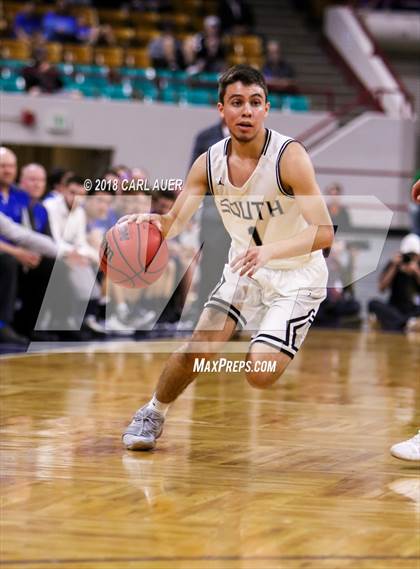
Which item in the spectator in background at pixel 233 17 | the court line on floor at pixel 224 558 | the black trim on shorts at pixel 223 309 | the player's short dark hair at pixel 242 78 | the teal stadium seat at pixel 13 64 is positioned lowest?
the court line on floor at pixel 224 558

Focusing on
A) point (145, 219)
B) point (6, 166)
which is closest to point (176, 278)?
point (6, 166)

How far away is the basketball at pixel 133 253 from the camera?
468cm

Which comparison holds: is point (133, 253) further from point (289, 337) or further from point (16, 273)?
point (16, 273)

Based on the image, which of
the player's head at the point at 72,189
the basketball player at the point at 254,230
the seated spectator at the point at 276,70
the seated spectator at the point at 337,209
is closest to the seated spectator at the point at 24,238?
the player's head at the point at 72,189

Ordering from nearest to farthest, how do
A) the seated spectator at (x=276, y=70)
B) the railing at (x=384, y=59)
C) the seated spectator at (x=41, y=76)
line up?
the seated spectator at (x=41, y=76) < the seated spectator at (x=276, y=70) < the railing at (x=384, y=59)

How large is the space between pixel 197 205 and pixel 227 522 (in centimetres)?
176

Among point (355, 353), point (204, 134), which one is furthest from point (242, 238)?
point (355, 353)

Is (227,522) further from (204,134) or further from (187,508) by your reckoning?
(204,134)

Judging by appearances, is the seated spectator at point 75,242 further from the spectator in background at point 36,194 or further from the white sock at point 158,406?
the white sock at point 158,406

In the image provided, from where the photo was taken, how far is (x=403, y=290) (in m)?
12.6

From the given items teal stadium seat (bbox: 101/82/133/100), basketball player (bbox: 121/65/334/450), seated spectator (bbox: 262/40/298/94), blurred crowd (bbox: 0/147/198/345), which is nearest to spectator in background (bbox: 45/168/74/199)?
blurred crowd (bbox: 0/147/198/345)

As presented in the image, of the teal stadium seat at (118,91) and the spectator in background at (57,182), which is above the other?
the teal stadium seat at (118,91)

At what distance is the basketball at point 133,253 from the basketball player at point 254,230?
0.05 metres

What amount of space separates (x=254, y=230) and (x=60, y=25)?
38.8 ft
